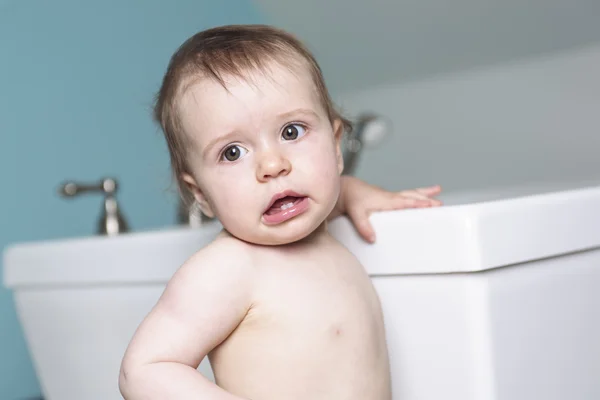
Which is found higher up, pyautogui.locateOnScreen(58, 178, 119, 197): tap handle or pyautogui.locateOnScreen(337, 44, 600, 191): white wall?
pyautogui.locateOnScreen(58, 178, 119, 197): tap handle

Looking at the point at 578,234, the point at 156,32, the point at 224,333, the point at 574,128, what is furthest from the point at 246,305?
the point at 156,32

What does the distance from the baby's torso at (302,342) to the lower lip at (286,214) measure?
0.17 ft

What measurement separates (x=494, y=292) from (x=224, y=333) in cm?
25

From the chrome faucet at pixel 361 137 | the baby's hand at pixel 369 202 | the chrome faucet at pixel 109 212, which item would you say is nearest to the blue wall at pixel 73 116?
the chrome faucet at pixel 109 212

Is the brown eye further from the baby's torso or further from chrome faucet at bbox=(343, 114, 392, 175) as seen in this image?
chrome faucet at bbox=(343, 114, 392, 175)

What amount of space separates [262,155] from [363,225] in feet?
0.51

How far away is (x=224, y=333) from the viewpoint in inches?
29.8

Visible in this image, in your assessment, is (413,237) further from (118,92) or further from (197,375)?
(118,92)

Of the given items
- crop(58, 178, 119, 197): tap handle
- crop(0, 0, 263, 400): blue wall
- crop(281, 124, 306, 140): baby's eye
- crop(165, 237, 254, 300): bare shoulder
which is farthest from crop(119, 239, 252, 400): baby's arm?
crop(0, 0, 263, 400): blue wall

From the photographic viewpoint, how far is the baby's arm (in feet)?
2.31

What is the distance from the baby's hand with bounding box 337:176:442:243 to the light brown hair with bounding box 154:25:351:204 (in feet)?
0.35

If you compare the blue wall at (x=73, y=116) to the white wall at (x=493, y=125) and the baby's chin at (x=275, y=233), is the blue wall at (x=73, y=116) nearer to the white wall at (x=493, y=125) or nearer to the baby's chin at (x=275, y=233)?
the white wall at (x=493, y=125)

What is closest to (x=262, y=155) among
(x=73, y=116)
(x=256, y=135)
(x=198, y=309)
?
(x=256, y=135)

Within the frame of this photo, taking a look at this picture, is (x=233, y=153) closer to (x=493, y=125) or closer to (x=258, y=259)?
(x=258, y=259)
